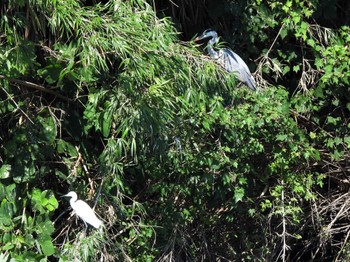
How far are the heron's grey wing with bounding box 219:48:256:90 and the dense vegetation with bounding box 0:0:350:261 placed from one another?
0.13 meters

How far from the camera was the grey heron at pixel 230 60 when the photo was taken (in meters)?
5.06

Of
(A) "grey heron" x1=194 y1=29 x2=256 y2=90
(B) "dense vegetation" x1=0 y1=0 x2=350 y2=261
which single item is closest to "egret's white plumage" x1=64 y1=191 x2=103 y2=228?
(B) "dense vegetation" x1=0 y1=0 x2=350 y2=261

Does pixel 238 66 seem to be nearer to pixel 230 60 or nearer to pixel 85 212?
pixel 230 60

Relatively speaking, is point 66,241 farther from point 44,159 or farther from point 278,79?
point 278,79

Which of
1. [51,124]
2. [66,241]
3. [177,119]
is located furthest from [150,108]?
[66,241]

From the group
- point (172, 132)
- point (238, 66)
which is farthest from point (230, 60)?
point (172, 132)

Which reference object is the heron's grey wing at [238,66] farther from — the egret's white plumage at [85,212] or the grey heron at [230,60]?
the egret's white plumage at [85,212]

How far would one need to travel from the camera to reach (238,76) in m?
5.07

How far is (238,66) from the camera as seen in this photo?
531 centimetres

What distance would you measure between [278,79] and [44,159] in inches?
83.8

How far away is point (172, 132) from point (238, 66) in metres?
1.13

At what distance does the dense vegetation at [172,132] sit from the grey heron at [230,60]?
0.39 ft

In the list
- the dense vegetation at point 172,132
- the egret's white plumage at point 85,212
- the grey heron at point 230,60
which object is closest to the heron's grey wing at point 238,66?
the grey heron at point 230,60

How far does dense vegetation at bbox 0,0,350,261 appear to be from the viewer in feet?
13.9
